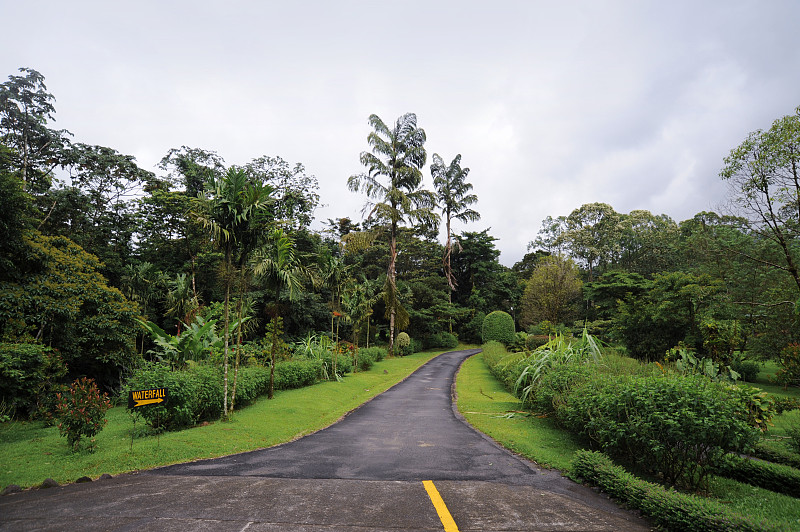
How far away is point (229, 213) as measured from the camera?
9508mm

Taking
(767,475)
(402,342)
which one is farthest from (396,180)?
(767,475)

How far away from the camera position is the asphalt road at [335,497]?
379 cm

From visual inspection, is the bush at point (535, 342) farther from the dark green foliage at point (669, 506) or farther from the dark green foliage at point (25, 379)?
the dark green foliage at point (25, 379)

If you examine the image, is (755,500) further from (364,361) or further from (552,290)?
(552,290)

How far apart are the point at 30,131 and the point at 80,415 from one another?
75.9 feet

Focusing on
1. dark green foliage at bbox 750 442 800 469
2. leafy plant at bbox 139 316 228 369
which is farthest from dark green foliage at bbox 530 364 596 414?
leafy plant at bbox 139 316 228 369

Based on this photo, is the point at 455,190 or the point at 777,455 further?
the point at 455,190

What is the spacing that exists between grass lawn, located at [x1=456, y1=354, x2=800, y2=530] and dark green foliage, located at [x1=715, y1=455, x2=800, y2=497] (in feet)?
0.76

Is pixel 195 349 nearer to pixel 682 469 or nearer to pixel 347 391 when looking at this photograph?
pixel 347 391

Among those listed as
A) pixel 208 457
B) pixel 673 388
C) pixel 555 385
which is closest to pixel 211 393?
pixel 208 457

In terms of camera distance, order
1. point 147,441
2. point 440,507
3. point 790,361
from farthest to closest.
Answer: point 790,361, point 147,441, point 440,507

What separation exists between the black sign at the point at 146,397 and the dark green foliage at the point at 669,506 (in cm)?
722

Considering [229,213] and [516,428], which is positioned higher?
[229,213]

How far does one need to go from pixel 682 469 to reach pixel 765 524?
253 centimetres
